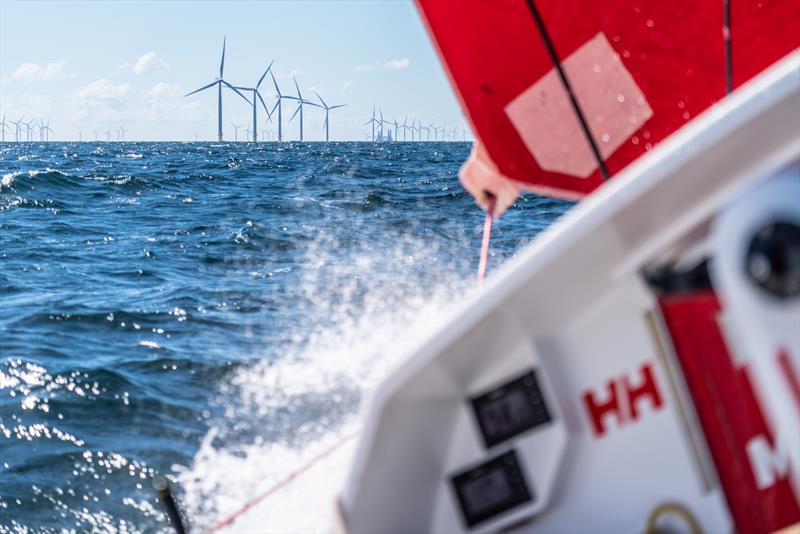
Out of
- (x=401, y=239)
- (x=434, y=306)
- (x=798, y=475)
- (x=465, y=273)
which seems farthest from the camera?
(x=401, y=239)

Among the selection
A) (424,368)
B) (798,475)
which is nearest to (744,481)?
(798,475)

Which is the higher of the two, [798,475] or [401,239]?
[401,239]

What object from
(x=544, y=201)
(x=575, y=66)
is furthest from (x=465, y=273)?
(x=544, y=201)

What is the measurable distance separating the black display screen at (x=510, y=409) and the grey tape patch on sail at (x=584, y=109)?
6.68ft

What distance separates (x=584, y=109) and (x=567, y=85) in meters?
0.12

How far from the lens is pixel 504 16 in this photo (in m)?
3.56

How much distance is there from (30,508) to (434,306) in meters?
4.48

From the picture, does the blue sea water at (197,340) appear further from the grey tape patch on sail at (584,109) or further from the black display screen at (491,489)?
the grey tape patch on sail at (584,109)

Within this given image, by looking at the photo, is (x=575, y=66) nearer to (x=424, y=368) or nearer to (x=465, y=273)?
(x=424, y=368)

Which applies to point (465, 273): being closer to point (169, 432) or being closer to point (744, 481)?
point (169, 432)

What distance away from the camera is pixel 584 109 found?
11.9 ft

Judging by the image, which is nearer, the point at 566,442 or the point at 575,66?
the point at 566,442

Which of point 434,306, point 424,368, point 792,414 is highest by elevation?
point 434,306

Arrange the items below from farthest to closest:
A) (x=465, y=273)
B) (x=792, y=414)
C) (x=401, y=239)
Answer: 1. (x=401, y=239)
2. (x=465, y=273)
3. (x=792, y=414)
